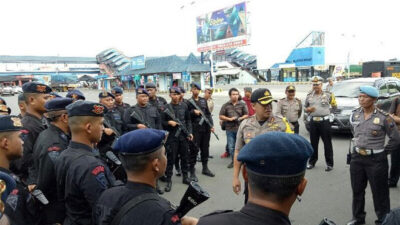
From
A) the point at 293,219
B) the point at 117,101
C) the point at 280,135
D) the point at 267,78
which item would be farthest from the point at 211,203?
the point at 267,78

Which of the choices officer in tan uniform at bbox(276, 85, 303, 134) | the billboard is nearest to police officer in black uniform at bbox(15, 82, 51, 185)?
officer in tan uniform at bbox(276, 85, 303, 134)

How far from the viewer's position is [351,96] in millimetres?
8570

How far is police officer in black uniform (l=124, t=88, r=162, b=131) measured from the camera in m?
4.97

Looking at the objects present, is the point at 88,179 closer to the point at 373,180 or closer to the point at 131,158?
the point at 131,158

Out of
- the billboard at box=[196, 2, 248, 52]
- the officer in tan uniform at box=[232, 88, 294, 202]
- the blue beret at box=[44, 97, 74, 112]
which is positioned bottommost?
the officer in tan uniform at box=[232, 88, 294, 202]

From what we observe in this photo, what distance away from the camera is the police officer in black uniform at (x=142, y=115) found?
4973mm

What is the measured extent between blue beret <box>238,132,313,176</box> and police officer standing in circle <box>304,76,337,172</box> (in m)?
4.91

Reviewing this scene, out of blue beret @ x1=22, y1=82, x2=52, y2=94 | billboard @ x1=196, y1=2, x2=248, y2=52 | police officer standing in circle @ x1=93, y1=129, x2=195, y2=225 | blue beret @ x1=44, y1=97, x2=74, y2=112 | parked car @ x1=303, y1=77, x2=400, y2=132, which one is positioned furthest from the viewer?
billboard @ x1=196, y1=2, x2=248, y2=52

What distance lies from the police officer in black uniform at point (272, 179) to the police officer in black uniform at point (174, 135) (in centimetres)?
398

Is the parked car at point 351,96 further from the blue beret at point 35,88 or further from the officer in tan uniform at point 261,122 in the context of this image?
the blue beret at point 35,88

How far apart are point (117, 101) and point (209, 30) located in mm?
29658

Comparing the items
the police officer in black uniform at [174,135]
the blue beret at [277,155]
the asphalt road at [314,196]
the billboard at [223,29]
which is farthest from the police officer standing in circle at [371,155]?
the billboard at [223,29]

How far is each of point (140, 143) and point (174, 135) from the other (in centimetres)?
354

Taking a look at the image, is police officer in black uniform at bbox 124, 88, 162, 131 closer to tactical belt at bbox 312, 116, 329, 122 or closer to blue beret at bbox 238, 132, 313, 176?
tactical belt at bbox 312, 116, 329, 122
